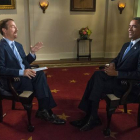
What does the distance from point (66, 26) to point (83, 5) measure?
784 millimetres

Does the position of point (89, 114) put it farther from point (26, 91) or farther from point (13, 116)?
point (13, 116)

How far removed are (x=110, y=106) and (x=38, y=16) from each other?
4074 millimetres

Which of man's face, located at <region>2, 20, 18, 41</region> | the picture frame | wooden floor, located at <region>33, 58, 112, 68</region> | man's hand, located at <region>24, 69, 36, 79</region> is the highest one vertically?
the picture frame

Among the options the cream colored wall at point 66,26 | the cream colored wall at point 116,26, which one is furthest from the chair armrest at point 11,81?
the cream colored wall at point 116,26

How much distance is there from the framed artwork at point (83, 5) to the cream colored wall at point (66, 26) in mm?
117

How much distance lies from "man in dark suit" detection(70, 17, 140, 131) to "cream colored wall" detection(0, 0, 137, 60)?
359cm

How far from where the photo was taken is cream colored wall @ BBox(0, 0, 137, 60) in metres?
5.36

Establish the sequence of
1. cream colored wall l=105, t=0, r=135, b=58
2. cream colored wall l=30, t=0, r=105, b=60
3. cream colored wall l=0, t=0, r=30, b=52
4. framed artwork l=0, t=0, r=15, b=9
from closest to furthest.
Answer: framed artwork l=0, t=0, r=15, b=9 → cream colored wall l=0, t=0, r=30, b=52 → cream colored wall l=30, t=0, r=105, b=60 → cream colored wall l=105, t=0, r=135, b=58

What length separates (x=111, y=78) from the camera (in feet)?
7.28

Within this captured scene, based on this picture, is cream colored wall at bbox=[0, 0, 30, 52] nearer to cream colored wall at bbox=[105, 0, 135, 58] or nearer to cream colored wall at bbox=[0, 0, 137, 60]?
cream colored wall at bbox=[0, 0, 137, 60]

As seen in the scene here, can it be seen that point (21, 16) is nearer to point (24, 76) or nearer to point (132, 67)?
point (24, 76)

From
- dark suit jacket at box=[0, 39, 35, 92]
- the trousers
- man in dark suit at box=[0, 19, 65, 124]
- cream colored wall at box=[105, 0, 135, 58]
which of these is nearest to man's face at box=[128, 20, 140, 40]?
the trousers

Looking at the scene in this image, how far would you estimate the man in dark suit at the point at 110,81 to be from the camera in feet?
6.80

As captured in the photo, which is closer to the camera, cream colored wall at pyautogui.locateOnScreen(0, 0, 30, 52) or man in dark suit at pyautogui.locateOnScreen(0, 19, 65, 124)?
man in dark suit at pyautogui.locateOnScreen(0, 19, 65, 124)
